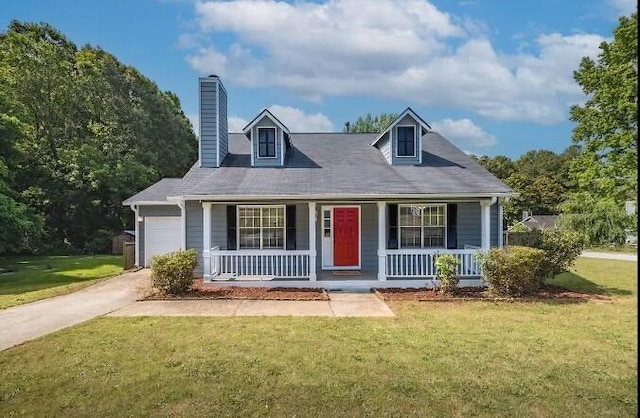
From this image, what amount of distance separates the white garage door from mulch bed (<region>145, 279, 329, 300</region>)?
4.97 meters

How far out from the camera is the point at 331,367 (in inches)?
230

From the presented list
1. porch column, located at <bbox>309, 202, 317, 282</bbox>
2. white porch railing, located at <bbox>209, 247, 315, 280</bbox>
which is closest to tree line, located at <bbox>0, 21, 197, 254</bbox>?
white porch railing, located at <bbox>209, 247, 315, 280</bbox>

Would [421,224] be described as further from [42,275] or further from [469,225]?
[42,275]

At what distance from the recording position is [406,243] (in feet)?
43.5

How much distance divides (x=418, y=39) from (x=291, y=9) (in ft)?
6.01

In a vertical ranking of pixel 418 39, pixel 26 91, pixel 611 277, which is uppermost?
pixel 26 91

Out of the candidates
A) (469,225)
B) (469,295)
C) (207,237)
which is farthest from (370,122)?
(469,295)

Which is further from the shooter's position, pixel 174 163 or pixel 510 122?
pixel 174 163

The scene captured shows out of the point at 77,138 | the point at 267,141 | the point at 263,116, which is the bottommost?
the point at 267,141

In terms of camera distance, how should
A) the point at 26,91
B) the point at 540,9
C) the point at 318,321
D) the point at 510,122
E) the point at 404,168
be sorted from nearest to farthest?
1. the point at 540,9
2. the point at 510,122
3. the point at 318,321
4. the point at 404,168
5. the point at 26,91

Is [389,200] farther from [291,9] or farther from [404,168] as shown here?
[291,9]

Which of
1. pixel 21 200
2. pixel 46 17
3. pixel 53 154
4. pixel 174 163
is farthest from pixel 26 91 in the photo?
pixel 46 17

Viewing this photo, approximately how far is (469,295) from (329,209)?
4.79m

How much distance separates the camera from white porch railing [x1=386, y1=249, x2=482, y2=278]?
1202 centimetres
